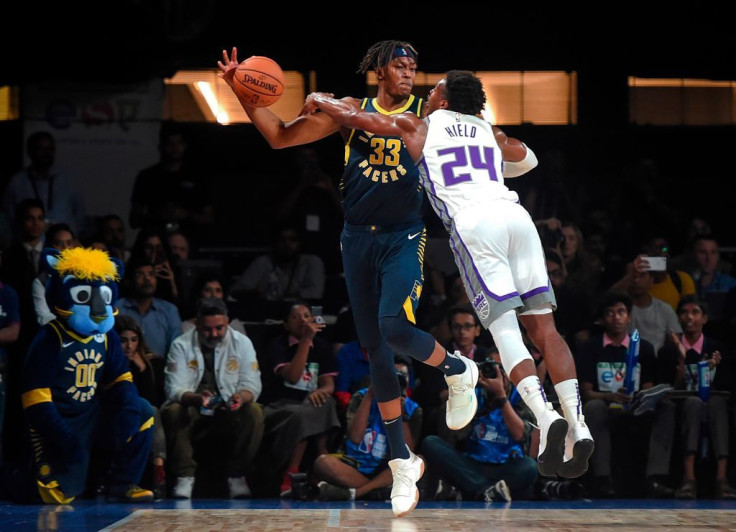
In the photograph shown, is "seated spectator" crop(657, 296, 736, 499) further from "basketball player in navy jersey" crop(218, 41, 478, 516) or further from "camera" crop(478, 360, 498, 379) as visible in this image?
"basketball player in navy jersey" crop(218, 41, 478, 516)

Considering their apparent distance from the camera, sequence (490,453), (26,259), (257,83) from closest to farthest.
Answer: (257,83), (490,453), (26,259)

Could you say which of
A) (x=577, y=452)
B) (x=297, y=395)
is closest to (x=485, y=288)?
(x=577, y=452)

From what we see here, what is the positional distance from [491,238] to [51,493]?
366cm

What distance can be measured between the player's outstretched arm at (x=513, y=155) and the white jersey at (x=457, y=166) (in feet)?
0.66

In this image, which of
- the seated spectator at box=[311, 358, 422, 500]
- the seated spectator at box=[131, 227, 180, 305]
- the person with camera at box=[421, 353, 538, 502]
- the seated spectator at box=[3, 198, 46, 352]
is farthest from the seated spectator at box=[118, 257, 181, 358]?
the person with camera at box=[421, 353, 538, 502]

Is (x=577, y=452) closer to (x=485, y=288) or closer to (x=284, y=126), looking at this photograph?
(x=485, y=288)

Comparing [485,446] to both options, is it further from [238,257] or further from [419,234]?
[238,257]

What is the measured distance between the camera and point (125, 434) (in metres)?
7.95

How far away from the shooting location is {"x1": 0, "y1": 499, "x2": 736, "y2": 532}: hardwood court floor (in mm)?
6207

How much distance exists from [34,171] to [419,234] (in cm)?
485

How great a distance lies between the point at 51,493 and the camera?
783 cm

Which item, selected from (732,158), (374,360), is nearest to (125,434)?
(374,360)

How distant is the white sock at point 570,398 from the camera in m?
5.83

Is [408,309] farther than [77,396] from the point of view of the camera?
No
